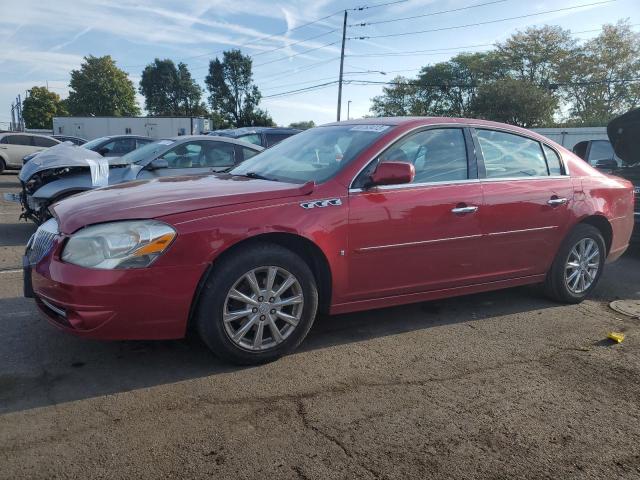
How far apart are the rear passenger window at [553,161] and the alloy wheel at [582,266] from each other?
0.71m

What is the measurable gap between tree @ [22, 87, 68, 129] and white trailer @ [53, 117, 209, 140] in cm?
3208

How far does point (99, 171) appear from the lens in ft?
23.5

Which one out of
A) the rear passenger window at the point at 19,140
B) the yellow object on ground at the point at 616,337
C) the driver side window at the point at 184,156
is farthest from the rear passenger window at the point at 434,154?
the rear passenger window at the point at 19,140

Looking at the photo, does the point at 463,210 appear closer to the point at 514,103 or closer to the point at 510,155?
the point at 510,155

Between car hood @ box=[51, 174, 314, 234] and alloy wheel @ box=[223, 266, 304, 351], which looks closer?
car hood @ box=[51, 174, 314, 234]

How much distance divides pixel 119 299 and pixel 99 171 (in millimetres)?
4770

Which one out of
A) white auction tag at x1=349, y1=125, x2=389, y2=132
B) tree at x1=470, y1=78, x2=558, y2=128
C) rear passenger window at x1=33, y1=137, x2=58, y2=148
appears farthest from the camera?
tree at x1=470, y1=78, x2=558, y2=128

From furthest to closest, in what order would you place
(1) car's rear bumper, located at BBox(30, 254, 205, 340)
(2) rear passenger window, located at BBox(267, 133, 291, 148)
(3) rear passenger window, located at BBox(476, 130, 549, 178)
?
→ (2) rear passenger window, located at BBox(267, 133, 291, 148)
(3) rear passenger window, located at BBox(476, 130, 549, 178)
(1) car's rear bumper, located at BBox(30, 254, 205, 340)

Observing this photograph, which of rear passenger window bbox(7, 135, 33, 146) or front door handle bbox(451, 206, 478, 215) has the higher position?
rear passenger window bbox(7, 135, 33, 146)

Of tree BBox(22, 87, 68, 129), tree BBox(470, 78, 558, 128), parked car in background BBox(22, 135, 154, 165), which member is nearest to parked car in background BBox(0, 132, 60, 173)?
parked car in background BBox(22, 135, 154, 165)

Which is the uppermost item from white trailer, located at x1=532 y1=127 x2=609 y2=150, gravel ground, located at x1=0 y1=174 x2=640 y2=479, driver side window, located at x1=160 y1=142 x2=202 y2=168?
white trailer, located at x1=532 y1=127 x2=609 y2=150

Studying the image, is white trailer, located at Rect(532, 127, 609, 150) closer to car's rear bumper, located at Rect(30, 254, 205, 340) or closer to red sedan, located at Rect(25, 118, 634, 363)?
red sedan, located at Rect(25, 118, 634, 363)

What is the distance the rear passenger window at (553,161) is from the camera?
15.8 feet

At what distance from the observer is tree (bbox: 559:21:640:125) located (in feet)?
167
